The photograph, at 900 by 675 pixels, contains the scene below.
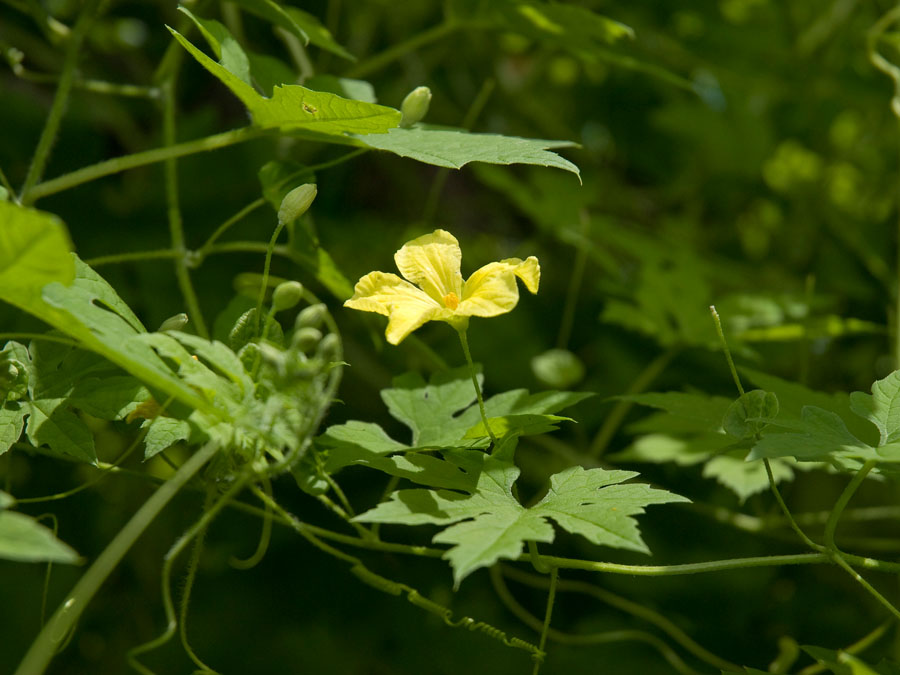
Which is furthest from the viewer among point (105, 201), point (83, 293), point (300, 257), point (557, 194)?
point (557, 194)

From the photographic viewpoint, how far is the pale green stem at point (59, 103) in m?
1.33

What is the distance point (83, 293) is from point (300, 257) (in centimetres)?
48

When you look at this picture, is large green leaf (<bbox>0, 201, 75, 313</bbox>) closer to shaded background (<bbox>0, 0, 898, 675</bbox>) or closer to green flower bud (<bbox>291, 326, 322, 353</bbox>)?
green flower bud (<bbox>291, 326, 322, 353</bbox>)

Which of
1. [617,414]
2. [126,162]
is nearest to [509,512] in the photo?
[126,162]

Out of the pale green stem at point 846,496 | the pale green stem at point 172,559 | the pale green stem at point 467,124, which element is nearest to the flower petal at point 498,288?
the pale green stem at point 172,559

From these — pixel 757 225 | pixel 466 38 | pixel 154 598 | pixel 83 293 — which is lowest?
pixel 154 598

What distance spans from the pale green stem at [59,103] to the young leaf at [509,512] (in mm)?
788

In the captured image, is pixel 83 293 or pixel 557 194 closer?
pixel 83 293

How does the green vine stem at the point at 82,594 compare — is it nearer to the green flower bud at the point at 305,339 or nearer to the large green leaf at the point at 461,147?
the green flower bud at the point at 305,339

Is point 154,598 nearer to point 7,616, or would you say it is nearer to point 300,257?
point 7,616

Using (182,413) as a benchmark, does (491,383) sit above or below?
below

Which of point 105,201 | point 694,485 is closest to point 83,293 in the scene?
point 105,201

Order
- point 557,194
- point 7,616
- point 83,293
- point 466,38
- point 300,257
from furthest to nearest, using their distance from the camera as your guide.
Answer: point 466,38, point 557,194, point 7,616, point 300,257, point 83,293

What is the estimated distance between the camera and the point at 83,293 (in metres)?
1.02
